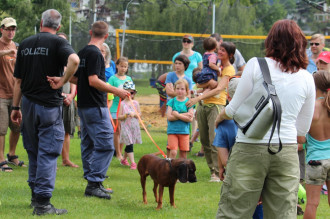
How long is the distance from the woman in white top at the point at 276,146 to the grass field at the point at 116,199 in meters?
2.42

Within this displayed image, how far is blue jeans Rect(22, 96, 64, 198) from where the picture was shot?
6441mm

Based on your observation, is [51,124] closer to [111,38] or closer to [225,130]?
[225,130]

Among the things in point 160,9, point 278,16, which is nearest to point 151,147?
point 160,9

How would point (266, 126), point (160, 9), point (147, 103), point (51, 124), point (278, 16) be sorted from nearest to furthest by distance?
point (266, 126) → point (51, 124) → point (147, 103) → point (160, 9) → point (278, 16)

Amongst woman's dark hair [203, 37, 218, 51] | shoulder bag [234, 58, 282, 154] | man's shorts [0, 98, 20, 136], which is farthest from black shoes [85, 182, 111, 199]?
woman's dark hair [203, 37, 218, 51]

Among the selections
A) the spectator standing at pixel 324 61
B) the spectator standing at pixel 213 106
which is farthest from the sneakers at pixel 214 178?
the spectator standing at pixel 324 61

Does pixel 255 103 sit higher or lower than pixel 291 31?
lower

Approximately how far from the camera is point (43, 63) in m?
6.44

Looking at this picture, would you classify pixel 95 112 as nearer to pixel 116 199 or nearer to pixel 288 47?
pixel 116 199

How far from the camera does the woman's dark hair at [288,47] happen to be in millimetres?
4355

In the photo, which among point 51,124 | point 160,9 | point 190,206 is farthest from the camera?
point 160,9

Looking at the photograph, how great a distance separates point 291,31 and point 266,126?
2.47 ft

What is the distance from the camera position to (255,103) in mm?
4324

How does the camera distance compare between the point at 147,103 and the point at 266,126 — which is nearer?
the point at 266,126
